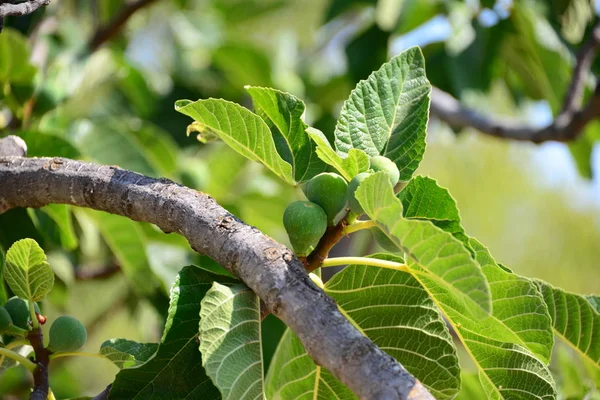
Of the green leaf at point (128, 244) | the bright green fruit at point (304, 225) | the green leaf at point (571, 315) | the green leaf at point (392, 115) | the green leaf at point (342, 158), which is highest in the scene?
the green leaf at point (392, 115)

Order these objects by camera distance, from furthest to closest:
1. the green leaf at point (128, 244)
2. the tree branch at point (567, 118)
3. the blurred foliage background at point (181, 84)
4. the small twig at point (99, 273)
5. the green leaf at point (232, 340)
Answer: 1. the small twig at point (99, 273)
2. the tree branch at point (567, 118)
3. the blurred foliage background at point (181, 84)
4. the green leaf at point (128, 244)
5. the green leaf at point (232, 340)

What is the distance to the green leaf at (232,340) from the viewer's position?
0.66 m

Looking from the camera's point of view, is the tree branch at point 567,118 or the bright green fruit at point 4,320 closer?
the bright green fruit at point 4,320

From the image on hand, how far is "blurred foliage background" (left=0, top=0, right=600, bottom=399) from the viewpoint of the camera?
1.50 m

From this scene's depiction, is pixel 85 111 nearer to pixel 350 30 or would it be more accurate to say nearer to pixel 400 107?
pixel 350 30

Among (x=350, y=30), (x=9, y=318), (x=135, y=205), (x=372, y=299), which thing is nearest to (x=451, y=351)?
(x=372, y=299)

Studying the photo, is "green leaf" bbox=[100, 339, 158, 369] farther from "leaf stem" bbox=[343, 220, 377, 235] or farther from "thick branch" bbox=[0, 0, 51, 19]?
"thick branch" bbox=[0, 0, 51, 19]

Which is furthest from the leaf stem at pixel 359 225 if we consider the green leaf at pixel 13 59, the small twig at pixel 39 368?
the green leaf at pixel 13 59

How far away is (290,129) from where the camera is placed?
0.85m

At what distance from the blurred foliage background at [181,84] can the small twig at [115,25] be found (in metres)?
0.02

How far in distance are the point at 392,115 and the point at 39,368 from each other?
51 centimetres

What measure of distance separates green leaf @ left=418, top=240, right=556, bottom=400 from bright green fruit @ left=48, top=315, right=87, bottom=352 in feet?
1.29

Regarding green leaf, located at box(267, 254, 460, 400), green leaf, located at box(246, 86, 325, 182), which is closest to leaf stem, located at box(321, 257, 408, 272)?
green leaf, located at box(267, 254, 460, 400)

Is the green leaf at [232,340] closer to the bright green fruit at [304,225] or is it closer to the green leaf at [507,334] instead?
the bright green fruit at [304,225]
